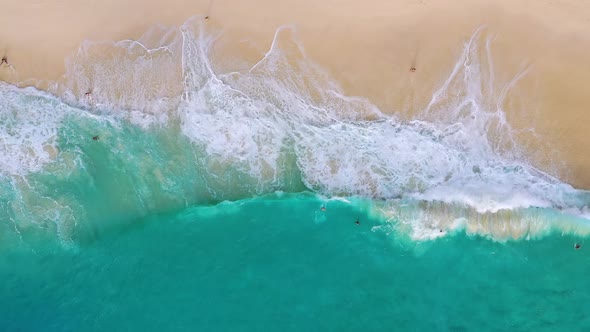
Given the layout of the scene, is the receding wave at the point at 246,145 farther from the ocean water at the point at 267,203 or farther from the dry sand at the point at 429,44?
the dry sand at the point at 429,44

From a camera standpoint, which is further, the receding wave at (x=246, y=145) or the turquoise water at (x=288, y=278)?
the receding wave at (x=246, y=145)

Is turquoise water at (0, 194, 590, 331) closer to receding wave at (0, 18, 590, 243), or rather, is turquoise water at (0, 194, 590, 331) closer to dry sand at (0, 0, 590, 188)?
receding wave at (0, 18, 590, 243)

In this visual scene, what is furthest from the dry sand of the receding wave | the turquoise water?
the turquoise water

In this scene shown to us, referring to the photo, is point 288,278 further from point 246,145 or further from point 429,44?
point 429,44

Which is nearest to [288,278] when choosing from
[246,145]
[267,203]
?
[267,203]

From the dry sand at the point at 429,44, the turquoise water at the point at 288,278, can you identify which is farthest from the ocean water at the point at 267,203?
the dry sand at the point at 429,44

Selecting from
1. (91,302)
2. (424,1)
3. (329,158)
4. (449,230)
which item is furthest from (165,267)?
(424,1)
